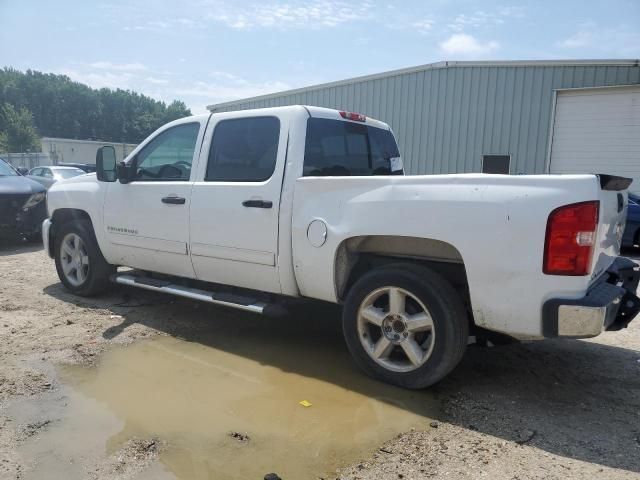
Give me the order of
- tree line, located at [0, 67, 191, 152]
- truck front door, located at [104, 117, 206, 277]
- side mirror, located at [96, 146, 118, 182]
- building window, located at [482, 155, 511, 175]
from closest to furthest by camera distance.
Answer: truck front door, located at [104, 117, 206, 277]
side mirror, located at [96, 146, 118, 182]
building window, located at [482, 155, 511, 175]
tree line, located at [0, 67, 191, 152]

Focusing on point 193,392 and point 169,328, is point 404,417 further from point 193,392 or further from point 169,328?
point 169,328

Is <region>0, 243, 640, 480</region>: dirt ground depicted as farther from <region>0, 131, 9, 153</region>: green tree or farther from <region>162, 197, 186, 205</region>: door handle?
<region>0, 131, 9, 153</region>: green tree

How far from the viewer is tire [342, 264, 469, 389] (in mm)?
3186

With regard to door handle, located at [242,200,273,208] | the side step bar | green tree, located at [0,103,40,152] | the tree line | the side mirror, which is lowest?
the side step bar

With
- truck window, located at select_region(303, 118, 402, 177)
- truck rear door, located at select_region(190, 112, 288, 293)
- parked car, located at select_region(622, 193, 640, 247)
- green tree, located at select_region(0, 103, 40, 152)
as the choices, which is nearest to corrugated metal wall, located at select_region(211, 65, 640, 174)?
parked car, located at select_region(622, 193, 640, 247)

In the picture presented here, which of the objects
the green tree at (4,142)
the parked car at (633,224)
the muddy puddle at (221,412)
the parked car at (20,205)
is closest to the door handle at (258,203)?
the muddy puddle at (221,412)

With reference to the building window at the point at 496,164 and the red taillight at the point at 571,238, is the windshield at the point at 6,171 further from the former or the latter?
the building window at the point at 496,164

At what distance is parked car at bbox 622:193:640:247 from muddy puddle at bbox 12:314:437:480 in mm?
9152

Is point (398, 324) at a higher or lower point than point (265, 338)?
higher

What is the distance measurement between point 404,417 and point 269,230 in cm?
169

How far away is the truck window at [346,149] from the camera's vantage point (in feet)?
13.2

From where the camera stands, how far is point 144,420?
3039 millimetres

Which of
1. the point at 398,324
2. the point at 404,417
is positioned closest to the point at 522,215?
the point at 398,324

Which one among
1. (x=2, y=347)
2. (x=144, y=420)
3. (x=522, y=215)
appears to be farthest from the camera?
(x=2, y=347)
